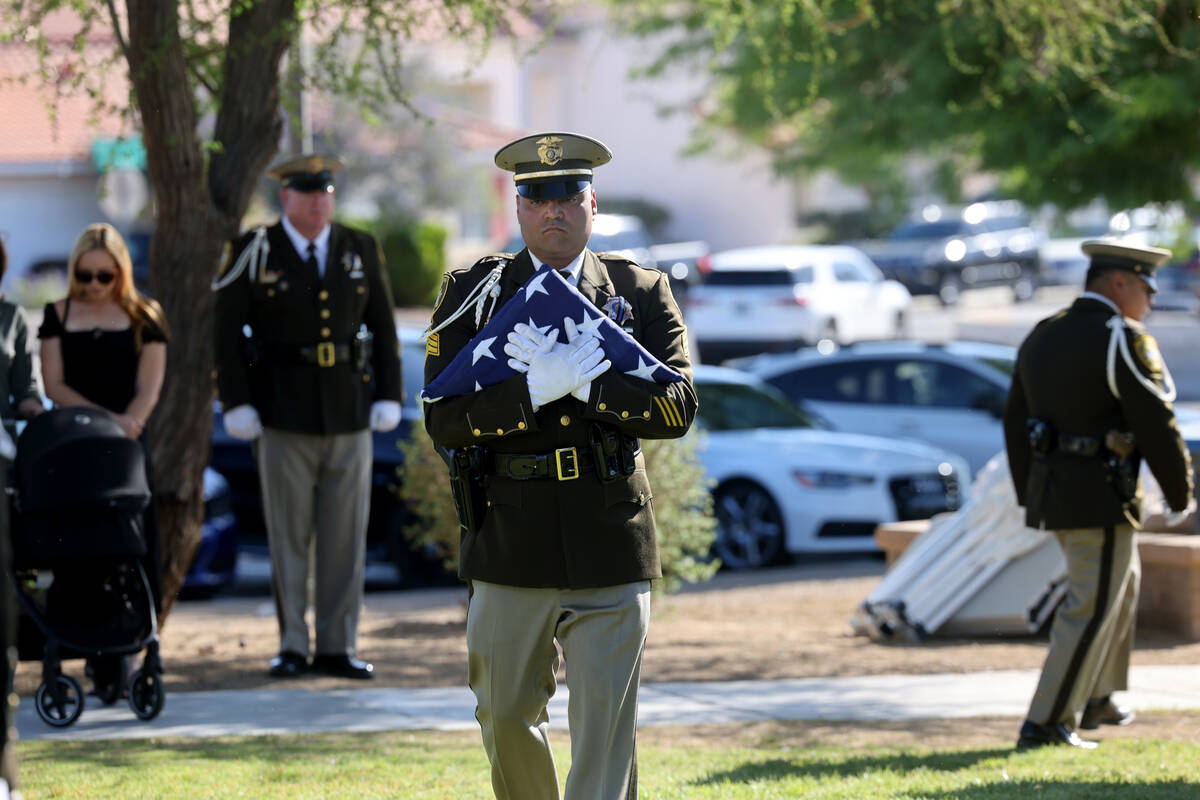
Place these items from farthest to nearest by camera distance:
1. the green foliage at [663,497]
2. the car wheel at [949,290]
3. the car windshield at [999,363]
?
the car wheel at [949,290] → the car windshield at [999,363] → the green foliage at [663,497]

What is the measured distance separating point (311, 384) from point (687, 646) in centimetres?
285

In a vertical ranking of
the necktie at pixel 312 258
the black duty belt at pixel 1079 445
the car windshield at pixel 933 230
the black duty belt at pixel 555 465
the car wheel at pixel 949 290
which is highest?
the car windshield at pixel 933 230

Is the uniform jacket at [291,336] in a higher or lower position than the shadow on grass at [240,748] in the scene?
higher

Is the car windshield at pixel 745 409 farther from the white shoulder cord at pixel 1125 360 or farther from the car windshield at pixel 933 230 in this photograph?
the car windshield at pixel 933 230

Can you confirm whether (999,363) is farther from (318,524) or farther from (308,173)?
(308,173)

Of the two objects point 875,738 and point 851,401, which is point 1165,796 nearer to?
point 875,738

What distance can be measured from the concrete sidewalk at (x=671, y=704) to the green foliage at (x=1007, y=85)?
3.21 meters

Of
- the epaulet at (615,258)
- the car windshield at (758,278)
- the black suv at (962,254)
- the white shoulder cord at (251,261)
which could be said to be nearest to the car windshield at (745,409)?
the white shoulder cord at (251,261)

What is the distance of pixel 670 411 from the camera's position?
436 centimetres

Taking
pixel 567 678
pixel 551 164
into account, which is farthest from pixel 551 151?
pixel 567 678

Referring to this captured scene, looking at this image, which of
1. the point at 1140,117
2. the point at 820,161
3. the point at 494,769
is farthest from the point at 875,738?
→ the point at 820,161

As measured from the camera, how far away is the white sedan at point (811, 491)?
41.5 ft

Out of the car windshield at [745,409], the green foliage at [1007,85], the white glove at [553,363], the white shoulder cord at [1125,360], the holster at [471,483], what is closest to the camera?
the white glove at [553,363]

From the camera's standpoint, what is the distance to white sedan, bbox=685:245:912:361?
2731cm
